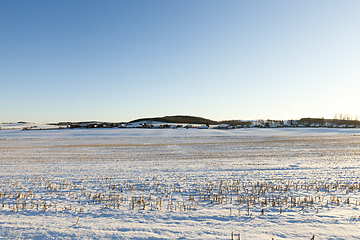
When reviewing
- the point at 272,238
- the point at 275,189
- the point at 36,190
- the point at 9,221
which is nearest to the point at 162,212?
the point at 272,238

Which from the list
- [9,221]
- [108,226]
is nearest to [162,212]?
[108,226]

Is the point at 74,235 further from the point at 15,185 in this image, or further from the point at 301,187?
the point at 301,187

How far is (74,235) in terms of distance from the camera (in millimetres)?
4977

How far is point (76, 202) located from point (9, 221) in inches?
88.2

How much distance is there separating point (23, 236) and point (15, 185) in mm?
7667

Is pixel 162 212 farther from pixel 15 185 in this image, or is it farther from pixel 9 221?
pixel 15 185

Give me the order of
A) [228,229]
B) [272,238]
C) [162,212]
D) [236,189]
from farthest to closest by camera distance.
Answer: [236,189], [162,212], [228,229], [272,238]

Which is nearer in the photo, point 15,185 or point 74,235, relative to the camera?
point 74,235

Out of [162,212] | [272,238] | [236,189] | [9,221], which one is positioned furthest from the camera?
[236,189]

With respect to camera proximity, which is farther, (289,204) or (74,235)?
(289,204)

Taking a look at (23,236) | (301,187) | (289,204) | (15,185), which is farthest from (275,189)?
(15,185)

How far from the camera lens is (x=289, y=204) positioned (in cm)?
732

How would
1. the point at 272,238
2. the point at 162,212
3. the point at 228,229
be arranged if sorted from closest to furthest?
the point at 272,238
the point at 228,229
the point at 162,212

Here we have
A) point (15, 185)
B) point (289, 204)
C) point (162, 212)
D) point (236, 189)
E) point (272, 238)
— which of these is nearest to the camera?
point (272, 238)
